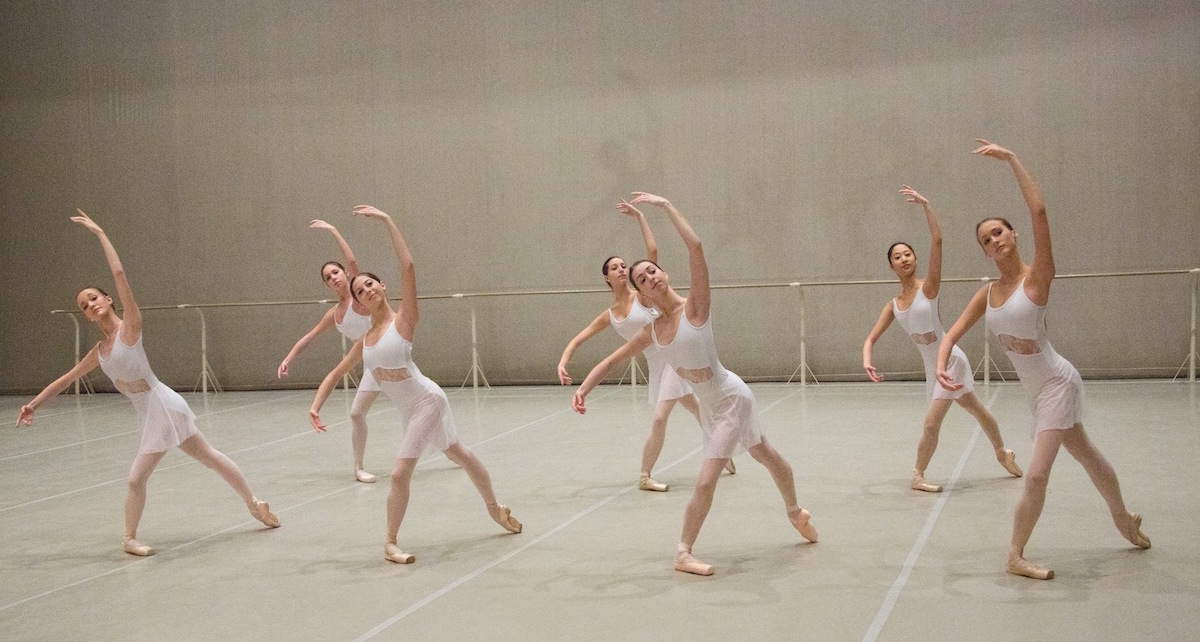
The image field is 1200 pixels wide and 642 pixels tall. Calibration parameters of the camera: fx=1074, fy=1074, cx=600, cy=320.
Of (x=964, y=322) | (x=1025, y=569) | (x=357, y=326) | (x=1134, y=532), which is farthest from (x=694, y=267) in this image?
(x=357, y=326)

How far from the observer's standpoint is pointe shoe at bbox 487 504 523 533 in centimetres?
586

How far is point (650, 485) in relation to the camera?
6953mm

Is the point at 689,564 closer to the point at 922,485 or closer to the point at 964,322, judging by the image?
the point at 964,322

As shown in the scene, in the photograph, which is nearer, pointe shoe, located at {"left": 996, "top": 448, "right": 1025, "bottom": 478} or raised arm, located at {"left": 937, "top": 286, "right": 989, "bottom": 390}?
raised arm, located at {"left": 937, "top": 286, "right": 989, "bottom": 390}

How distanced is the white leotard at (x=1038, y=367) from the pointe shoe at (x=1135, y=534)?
0.67m

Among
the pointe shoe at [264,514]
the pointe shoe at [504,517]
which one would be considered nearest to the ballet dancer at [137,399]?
the pointe shoe at [264,514]

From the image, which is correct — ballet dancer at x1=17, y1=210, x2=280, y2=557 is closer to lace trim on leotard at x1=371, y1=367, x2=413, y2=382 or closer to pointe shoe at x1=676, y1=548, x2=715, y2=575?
lace trim on leotard at x1=371, y1=367, x2=413, y2=382

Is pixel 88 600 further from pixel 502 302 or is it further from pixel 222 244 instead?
pixel 222 244

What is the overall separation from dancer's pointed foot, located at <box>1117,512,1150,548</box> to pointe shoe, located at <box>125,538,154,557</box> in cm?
495

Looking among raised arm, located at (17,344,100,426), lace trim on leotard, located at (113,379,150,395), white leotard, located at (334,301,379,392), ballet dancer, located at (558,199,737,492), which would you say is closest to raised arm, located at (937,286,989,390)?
ballet dancer, located at (558,199,737,492)

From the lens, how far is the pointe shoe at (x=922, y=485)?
6445 millimetres

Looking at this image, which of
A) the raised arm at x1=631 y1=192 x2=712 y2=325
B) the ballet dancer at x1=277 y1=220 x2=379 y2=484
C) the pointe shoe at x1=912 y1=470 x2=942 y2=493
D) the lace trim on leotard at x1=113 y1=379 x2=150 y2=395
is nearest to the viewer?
the raised arm at x1=631 y1=192 x2=712 y2=325

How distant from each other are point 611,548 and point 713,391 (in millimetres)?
1063

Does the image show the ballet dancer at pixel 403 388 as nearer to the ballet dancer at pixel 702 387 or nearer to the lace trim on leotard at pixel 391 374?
the lace trim on leotard at pixel 391 374
